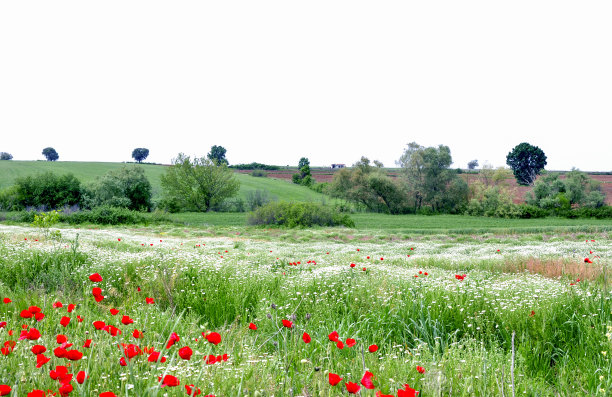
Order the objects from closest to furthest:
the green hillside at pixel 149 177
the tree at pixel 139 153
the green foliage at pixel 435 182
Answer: the green foliage at pixel 435 182 < the green hillside at pixel 149 177 < the tree at pixel 139 153

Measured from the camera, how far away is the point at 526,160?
97.2m

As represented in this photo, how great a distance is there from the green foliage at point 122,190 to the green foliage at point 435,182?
137 feet

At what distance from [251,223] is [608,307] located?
38554 mm

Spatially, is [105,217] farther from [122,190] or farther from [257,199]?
[257,199]

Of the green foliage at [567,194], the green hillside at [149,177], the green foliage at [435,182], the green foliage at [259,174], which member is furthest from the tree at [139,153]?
the green foliage at [567,194]

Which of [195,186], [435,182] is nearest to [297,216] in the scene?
[195,186]

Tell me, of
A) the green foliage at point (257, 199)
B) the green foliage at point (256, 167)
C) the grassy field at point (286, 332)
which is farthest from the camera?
the green foliage at point (256, 167)

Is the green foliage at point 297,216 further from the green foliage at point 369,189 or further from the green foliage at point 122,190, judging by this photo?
the green foliage at point 369,189

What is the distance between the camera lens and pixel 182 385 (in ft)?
8.16

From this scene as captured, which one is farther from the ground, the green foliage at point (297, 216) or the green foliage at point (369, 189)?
the green foliage at point (369, 189)

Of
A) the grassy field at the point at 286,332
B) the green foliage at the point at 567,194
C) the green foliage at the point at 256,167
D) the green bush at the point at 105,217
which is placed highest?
the green foliage at the point at 256,167

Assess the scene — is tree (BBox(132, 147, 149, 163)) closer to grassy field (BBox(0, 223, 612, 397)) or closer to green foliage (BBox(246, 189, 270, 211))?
green foliage (BBox(246, 189, 270, 211))

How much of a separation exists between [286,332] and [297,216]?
36331 mm

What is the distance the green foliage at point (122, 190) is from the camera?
52.5 metres
